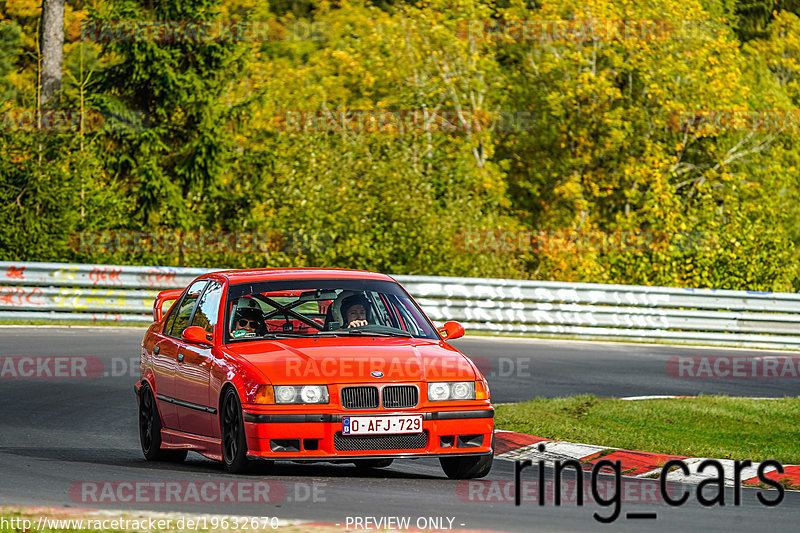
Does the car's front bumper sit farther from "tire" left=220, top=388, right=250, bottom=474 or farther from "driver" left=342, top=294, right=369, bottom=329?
"driver" left=342, top=294, right=369, bottom=329

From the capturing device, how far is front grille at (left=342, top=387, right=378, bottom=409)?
8.71m

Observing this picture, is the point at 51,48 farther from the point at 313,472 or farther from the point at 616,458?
the point at 313,472

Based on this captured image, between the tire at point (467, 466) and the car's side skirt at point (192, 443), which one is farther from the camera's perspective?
the car's side skirt at point (192, 443)

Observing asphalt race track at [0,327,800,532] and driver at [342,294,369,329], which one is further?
driver at [342,294,369,329]

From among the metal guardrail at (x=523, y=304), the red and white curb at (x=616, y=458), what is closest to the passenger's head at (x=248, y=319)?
the red and white curb at (x=616, y=458)

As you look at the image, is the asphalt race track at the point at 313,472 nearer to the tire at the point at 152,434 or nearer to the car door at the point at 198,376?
the tire at the point at 152,434

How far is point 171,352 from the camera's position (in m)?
10.4

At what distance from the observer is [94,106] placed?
1196 inches

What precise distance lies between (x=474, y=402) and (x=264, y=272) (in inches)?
86.3

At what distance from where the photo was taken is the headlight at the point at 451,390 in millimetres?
8875

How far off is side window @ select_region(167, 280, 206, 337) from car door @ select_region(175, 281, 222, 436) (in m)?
0.33

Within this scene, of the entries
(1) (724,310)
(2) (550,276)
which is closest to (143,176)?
(2) (550,276)

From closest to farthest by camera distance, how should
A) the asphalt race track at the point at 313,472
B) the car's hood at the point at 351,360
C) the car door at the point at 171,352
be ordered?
1. the asphalt race track at the point at 313,472
2. the car's hood at the point at 351,360
3. the car door at the point at 171,352

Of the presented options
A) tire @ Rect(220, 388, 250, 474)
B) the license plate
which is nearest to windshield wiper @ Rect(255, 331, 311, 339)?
tire @ Rect(220, 388, 250, 474)
